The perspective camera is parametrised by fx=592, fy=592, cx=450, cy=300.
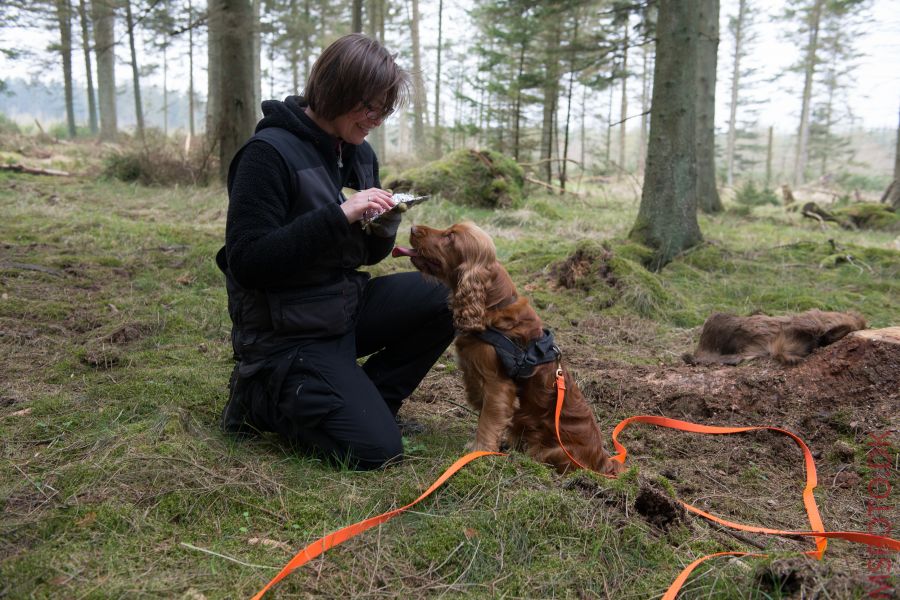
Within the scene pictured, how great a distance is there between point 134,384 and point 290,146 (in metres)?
1.87

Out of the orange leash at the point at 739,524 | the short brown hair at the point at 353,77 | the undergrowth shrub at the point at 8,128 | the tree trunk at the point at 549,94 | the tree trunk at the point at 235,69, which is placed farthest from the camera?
the undergrowth shrub at the point at 8,128

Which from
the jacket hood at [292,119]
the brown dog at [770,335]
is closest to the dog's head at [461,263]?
the jacket hood at [292,119]

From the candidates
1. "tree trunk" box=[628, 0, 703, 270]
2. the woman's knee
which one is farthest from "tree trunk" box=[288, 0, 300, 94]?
the woman's knee

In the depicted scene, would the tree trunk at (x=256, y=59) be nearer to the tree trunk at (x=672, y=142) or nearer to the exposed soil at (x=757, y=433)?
the tree trunk at (x=672, y=142)

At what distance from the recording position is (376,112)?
10.3 feet

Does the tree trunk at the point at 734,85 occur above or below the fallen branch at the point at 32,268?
above

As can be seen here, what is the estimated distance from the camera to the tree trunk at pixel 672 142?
725 cm

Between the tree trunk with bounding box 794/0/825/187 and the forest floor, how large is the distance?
97.9 ft

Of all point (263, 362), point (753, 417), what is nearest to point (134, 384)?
point (263, 362)

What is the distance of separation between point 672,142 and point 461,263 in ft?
17.2

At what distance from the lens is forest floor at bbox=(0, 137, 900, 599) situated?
2.10 m

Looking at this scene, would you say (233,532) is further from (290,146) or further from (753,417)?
(753,417)

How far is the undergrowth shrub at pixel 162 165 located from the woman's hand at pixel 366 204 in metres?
11.0

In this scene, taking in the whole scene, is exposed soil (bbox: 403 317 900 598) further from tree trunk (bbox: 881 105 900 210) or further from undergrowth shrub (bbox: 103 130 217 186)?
tree trunk (bbox: 881 105 900 210)
